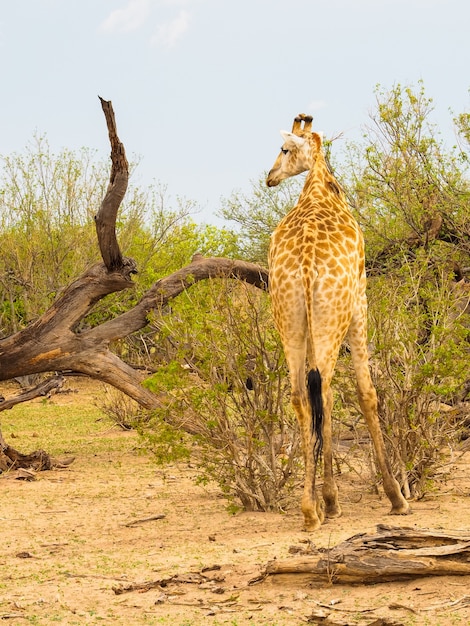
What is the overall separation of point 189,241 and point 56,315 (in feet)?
38.8

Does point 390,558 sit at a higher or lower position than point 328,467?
lower

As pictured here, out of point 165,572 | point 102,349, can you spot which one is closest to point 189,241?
point 102,349

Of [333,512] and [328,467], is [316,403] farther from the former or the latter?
[333,512]

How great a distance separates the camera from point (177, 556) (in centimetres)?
630

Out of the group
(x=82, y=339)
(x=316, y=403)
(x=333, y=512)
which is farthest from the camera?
(x=82, y=339)

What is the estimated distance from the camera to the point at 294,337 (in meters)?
6.69

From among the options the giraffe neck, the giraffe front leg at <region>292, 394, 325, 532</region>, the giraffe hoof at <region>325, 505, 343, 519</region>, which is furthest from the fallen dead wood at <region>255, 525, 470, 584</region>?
the giraffe neck

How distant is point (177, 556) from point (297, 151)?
3573 millimetres

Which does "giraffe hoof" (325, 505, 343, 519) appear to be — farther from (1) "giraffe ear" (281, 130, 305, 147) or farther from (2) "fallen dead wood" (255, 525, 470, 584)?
(1) "giraffe ear" (281, 130, 305, 147)

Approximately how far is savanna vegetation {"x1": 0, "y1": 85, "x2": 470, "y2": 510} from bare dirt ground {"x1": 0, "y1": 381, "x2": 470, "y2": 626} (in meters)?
0.45

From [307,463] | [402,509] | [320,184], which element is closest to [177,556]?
[307,463]

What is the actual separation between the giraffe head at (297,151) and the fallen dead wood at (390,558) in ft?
11.9

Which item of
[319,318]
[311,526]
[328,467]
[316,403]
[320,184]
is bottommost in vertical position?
[311,526]

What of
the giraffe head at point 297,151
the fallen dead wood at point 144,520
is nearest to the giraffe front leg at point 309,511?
the fallen dead wood at point 144,520
